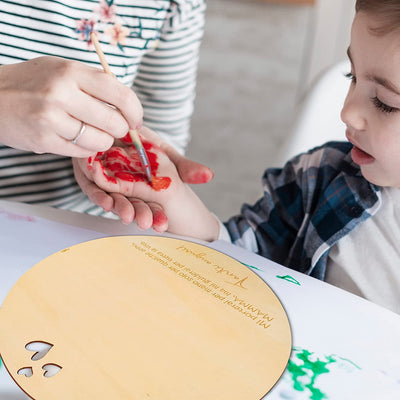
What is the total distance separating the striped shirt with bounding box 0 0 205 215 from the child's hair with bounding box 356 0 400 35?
1.07ft

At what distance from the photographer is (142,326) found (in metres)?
0.48

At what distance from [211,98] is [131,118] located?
1.83m

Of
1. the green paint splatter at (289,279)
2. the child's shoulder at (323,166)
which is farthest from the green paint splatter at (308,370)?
the child's shoulder at (323,166)

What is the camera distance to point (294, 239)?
0.80 m

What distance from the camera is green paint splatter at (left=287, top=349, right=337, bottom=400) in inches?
16.9

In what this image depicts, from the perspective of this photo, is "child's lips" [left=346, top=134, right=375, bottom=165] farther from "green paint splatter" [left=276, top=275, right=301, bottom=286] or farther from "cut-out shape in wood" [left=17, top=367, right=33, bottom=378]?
"cut-out shape in wood" [left=17, top=367, right=33, bottom=378]

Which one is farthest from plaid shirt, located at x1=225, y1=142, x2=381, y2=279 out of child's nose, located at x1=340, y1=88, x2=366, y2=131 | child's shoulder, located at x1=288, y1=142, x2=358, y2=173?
child's nose, located at x1=340, y1=88, x2=366, y2=131

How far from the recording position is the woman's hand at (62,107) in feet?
1.67

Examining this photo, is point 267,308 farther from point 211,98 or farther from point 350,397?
point 211,98

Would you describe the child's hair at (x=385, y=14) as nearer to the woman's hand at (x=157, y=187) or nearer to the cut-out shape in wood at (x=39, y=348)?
the woman's hand at (x=157, y=187)

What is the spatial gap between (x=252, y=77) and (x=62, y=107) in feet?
6.58

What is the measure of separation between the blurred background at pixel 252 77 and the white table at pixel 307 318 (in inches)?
48.6

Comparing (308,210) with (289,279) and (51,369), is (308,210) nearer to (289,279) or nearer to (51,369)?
(289,279)

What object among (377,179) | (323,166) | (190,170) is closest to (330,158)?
(323,166)
